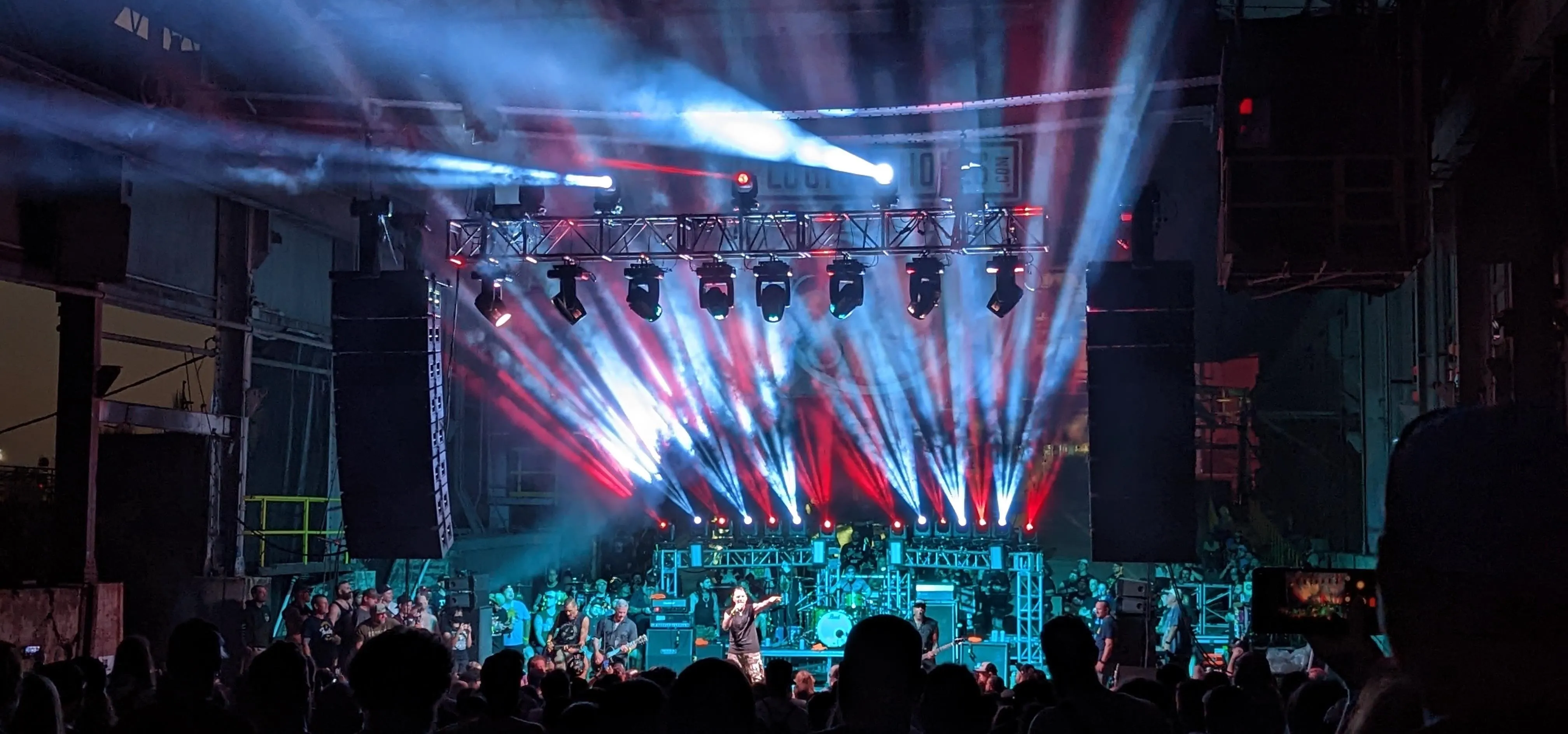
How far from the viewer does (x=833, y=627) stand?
17859 mm

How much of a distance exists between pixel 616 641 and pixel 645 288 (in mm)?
4514

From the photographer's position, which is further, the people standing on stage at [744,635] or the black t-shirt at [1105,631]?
the people standing on stage at [744,635]

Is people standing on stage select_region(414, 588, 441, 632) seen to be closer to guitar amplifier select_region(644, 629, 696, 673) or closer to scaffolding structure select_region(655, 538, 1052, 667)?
guitar amplifier select_region(644, 629, 696, 673)

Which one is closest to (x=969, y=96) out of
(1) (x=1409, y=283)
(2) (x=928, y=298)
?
(2) (x=928, y=298)

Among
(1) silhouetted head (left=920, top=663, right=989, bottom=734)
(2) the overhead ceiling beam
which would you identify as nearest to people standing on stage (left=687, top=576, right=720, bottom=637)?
(2) the overhead ceiling beam

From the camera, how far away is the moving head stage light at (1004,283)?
44.3 ft

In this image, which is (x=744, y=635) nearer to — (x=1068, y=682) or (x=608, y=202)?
(x=608, y=202)

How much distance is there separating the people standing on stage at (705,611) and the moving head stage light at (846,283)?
6.12m

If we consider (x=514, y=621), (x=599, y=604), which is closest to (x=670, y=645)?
(x=599, y=604)

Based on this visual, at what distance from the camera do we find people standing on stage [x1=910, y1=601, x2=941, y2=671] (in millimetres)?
14141

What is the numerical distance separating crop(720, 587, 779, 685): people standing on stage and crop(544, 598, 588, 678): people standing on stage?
2025mm

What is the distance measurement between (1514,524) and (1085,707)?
9.08 feet

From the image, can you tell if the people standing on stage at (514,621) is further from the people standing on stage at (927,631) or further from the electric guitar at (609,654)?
the people standing on stage at (927,631)

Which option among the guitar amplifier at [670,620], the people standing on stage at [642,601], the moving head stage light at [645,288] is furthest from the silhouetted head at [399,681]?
the guitar amplifier at [670,620]
